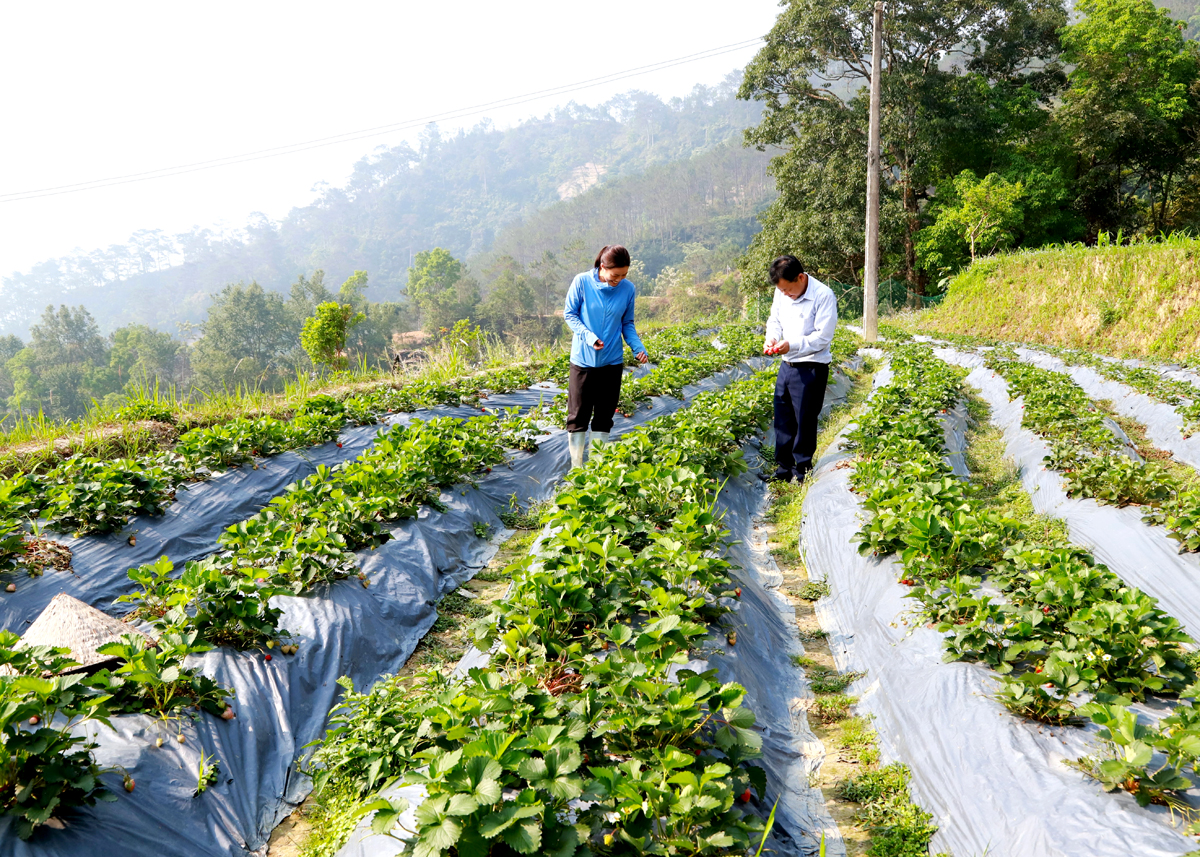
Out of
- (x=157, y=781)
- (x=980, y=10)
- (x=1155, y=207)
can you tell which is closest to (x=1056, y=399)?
(x=157, y=781)

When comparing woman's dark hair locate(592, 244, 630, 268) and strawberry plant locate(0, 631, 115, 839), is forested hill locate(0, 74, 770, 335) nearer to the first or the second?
woman's dark hair locate(592, 244, 630, 268)

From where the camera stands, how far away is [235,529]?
3.47 m

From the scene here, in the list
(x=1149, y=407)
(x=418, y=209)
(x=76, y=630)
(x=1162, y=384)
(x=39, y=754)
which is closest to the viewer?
(x=39, y=754)

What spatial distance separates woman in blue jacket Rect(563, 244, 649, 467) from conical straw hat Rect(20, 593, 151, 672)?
296cm

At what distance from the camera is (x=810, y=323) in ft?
17.1

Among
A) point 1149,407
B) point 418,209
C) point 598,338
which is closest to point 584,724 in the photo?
point 598,338

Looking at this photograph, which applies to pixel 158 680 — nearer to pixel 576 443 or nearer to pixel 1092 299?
pixel 576 443

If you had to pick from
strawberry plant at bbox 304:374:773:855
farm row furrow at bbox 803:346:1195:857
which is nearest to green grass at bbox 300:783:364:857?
strawberry plant at bbox 304:374:773:855

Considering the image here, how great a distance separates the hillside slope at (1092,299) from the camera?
12.3m

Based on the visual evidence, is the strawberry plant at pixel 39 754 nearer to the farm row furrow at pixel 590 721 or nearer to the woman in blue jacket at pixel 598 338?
the farm row furrow at pixel 590 721

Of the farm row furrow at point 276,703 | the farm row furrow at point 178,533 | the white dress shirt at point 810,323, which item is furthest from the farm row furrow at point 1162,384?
the farm row furrow at point 276,703

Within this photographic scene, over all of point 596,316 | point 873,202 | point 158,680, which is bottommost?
point 158,680

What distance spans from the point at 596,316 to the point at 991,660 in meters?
3.40

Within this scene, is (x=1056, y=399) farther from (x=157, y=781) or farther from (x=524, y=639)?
(x=157, y=781)
